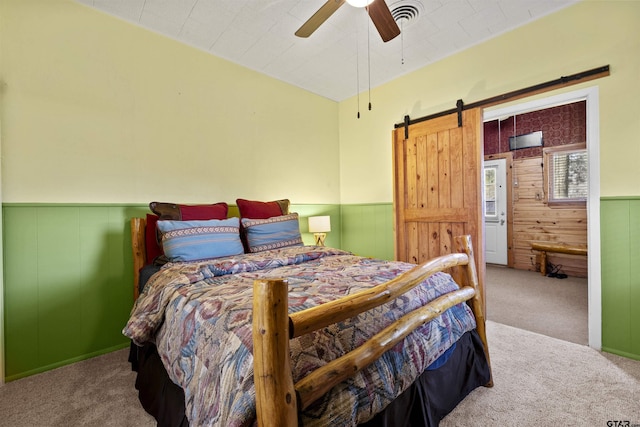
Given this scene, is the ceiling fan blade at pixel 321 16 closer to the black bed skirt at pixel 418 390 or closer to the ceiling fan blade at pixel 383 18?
the ceiling fan blade at pixel 383 18

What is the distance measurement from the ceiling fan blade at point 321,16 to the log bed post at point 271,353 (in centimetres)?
169

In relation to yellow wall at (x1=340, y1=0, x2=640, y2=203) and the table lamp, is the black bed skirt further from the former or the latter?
the table lamp

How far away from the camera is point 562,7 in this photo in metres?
2.27

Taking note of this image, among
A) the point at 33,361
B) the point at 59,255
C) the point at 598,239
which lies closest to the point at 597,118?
the point at 598,239

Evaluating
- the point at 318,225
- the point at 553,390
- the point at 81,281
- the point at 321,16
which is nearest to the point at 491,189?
the point at 318,225

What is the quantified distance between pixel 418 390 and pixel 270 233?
5.32ft

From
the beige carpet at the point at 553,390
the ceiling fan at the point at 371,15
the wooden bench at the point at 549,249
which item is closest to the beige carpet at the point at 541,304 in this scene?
the wooden bench at the point at 549,249

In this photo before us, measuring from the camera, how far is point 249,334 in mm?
930

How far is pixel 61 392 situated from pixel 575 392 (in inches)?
121

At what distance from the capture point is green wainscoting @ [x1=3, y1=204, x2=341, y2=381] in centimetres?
191

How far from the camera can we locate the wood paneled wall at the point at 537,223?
14.1ft

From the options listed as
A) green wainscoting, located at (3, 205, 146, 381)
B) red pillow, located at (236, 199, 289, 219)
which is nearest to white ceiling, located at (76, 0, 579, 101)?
red pillow, located at (236, 199, 289, 219)

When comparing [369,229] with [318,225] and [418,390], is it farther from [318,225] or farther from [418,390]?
[418,390]

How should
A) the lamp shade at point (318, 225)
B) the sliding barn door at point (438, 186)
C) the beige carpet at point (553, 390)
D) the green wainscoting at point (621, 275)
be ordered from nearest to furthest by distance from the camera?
the beige carpet at point (553, 390) → the green wainscoting at point (621, 275) → the sliding barn door at point (438, 186) → the lamp shade at point (318, 225)
